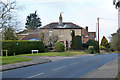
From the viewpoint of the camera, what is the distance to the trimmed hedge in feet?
126

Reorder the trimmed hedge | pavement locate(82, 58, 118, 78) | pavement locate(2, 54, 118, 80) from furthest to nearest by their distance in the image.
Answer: the trimmed hedge → pavement locate(2, 54, 118, 80) → pavement locate(82, 58, 118, 78)

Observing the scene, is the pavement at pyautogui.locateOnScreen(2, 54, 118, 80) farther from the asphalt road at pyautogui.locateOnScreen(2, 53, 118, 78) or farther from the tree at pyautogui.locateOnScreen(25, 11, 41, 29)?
the tree at pyautogui.locateOnScreen(25, 11, 41, 29)

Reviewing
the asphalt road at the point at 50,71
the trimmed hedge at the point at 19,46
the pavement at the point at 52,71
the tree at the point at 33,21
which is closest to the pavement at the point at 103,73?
the pavement at the point at 52,71

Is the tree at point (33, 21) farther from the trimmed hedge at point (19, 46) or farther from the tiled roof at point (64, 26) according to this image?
the trimmed hedge at point (19, 46)

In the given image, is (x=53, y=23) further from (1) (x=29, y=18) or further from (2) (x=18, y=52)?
(1) (x=29, y=18)

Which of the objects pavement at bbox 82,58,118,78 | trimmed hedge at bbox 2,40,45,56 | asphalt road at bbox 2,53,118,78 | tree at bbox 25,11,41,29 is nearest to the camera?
pavement at bbox 82,58,118,78

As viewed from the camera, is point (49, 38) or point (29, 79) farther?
point (49, 38)

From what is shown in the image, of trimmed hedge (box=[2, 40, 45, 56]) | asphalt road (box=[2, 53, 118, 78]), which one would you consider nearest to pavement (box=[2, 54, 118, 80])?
asphalt road (box=[2, 53, 118, 78])

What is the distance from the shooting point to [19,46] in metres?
42.2

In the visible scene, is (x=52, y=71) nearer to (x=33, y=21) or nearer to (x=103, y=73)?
(x=103, y=73)

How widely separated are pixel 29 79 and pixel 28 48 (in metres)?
33.0

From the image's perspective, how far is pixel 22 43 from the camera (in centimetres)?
4325

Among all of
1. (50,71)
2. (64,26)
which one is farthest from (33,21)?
(50,71)

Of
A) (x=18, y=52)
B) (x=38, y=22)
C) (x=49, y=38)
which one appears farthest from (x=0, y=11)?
(x=38, y=22)
